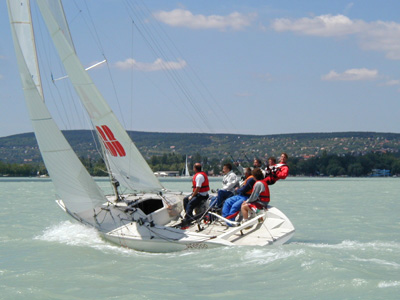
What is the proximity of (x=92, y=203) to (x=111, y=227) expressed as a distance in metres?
0.59

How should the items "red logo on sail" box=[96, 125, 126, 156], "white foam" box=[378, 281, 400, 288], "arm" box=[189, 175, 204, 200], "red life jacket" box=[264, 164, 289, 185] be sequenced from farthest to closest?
1. "red logo on sail" box=[96, 125, 126, 156]
2. "arm" box=[189, 175, 204, 200]
3. "red life jacket" box=[264, 164, 289, 185]
4. "white foam" box=[378, 281, 400, 288]

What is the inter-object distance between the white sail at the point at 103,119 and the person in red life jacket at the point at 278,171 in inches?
88.6

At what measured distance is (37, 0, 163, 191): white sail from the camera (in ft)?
36.3

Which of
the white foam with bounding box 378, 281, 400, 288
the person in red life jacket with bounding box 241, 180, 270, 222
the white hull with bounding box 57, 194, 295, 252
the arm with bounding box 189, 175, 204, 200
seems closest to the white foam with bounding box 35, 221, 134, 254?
the white hull with bounding box 57, 194, 295, 252

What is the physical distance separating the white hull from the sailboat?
0.7 inches

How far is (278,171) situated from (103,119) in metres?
3.50

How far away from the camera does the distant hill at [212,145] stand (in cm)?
12212

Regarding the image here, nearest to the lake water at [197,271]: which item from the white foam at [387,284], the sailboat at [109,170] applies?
the white foam at [387,284]

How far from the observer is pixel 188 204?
10875 millimetres

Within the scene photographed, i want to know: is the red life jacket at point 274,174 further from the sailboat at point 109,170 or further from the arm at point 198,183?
the arm at point 198,183

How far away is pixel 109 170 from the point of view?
1185 cm

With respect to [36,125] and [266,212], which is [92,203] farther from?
[266,212]

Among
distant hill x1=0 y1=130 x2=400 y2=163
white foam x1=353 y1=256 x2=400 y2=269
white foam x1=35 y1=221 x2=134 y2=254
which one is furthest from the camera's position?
distant hill x1=0 y1=130 x2=400 y2=163

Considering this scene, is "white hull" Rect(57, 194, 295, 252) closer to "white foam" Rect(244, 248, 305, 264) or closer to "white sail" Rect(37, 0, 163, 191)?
"white foam" Rect(244, 248, 305, 264)
